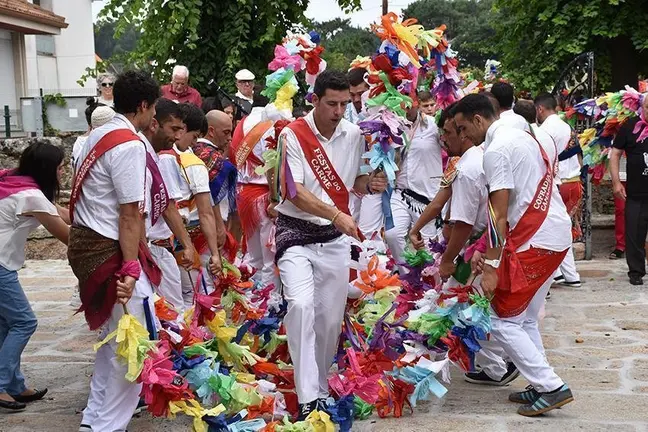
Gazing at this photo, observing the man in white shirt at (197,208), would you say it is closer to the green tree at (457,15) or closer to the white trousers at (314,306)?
the white trousers at (314,306)

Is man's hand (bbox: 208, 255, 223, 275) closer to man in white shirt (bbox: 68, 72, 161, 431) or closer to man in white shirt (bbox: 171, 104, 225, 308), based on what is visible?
man in white shirt (bbox: 171, 104, 225, 308)

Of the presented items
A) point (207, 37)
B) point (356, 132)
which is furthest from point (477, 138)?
point (207, 37)

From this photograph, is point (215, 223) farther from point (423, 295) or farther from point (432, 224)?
point (432, 224)

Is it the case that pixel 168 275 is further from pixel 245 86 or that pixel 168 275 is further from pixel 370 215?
pixel 245 86

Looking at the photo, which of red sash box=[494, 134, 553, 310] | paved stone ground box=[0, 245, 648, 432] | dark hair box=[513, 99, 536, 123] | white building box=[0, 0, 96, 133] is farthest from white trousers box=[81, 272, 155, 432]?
white building box=[0, 0, 96, 133]

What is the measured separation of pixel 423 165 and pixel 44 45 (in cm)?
2769

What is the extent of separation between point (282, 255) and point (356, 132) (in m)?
0.92

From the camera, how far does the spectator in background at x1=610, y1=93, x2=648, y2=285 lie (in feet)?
32.0

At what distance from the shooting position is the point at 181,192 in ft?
20.3

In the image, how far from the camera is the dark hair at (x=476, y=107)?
543 centimetres

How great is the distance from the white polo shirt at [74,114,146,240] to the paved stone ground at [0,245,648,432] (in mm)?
1438

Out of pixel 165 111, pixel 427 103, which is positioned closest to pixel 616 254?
pixel 427 103

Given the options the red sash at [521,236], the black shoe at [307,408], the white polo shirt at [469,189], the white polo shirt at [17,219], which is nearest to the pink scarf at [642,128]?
the white polo shirt at [469,189]

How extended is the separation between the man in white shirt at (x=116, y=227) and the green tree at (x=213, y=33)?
287 inches
